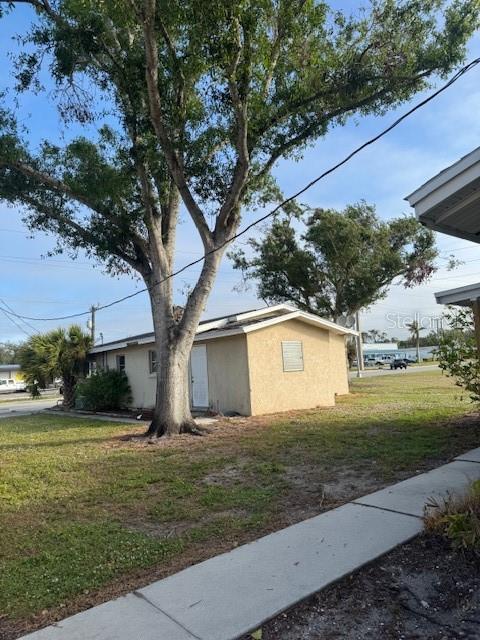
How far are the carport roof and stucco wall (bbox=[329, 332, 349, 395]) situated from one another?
1295 centimetres

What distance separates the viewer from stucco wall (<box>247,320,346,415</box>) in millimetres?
15195

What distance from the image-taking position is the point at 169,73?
424 inches

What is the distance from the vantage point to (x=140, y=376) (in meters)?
19.4

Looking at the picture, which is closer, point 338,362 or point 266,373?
point 266,373

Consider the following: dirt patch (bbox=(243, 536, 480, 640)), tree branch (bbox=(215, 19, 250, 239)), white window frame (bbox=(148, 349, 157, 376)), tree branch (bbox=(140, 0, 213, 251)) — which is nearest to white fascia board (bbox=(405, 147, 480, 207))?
dirt patch (bbox=(243, 536, 480, 640))

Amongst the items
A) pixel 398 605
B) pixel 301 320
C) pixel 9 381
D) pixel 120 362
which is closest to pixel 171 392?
pixel 301 320

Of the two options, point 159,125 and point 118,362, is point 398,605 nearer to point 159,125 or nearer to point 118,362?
point 159,125

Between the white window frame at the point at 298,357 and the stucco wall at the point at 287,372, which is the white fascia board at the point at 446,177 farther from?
the white window frame at the point at 298,357

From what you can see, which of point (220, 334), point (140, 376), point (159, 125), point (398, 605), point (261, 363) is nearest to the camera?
point (398, 605)

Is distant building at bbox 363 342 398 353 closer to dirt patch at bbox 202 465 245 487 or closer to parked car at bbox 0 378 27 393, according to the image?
parked car at bbox 0 378 27 393

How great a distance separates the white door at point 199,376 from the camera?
1658 cm

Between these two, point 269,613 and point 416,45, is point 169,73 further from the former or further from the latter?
point 269,613

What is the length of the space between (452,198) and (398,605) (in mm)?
4699

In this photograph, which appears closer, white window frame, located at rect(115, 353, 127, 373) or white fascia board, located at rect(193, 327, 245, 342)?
white fascia board, located at rect(193, 327, 245, 342)
